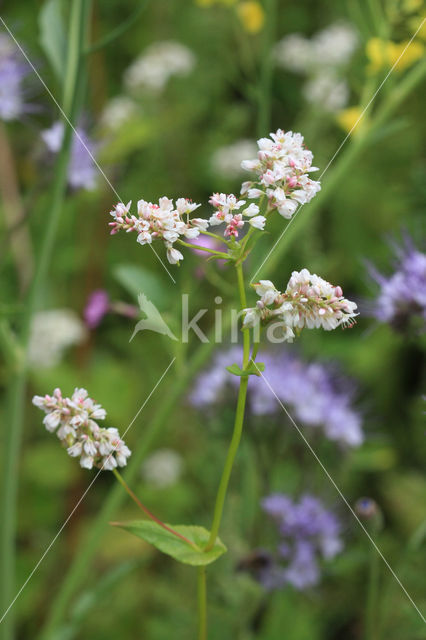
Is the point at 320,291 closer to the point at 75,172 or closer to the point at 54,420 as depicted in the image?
the point at 54,420

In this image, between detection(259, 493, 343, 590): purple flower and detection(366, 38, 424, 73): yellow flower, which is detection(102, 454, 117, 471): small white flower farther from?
detection(366, 38, 424, 73): yellow flower

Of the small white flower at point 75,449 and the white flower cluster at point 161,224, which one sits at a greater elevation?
the white flower cluster at point 161,224

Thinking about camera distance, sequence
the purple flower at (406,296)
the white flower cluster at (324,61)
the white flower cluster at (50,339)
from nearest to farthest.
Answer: the purple flower at (406,296), the white flower cluster at (50,339), the white flower cluster at (324,61)

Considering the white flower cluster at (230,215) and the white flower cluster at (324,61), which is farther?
the white flower cluster at (324,61)

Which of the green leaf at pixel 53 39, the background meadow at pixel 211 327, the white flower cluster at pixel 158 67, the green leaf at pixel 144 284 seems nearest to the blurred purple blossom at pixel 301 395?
the background meadow at pixel 211 327

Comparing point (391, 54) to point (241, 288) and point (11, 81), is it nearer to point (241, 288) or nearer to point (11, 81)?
point (11, 81)

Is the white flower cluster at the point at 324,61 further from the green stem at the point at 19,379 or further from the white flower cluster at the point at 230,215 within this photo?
the white flower cluster at the point at 230,215

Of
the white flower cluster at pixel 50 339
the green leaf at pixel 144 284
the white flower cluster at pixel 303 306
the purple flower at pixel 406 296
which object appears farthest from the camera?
the white flower cluster at pixel 50 339

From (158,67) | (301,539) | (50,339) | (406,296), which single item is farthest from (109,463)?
(158,67)

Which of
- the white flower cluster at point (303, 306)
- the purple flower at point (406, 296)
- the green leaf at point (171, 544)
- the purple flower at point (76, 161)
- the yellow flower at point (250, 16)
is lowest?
the green leaf at point (171, 544)
